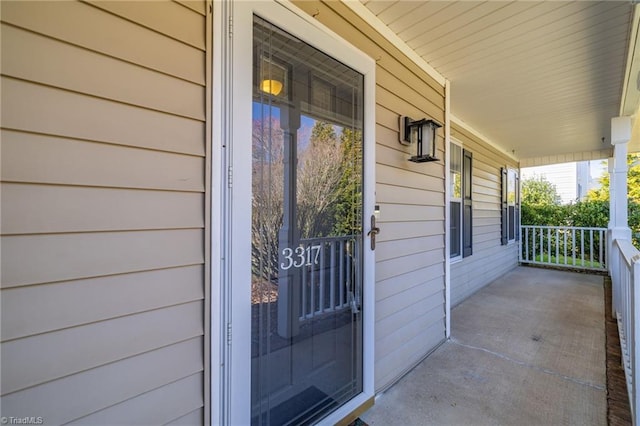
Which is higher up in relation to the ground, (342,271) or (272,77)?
(272,77)

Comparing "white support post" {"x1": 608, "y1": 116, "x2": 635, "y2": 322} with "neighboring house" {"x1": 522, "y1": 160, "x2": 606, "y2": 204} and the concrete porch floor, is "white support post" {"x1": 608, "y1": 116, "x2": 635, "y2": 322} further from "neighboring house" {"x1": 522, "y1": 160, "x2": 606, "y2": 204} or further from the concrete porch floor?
"neighboring house" {"x1": 522, "y1": 160, "x2": 606, "y2": 204}

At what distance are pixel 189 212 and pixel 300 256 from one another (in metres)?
0.62

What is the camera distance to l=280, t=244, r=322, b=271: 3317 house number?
149 centimetres

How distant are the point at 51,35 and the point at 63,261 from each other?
677 mm

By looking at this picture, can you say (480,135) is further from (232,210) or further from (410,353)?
(232,210)

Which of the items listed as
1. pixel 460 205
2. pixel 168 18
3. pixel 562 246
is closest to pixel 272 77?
pixel 168 18

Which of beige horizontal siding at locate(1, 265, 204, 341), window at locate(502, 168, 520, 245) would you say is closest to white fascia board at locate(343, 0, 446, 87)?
beige horizontal siding at locate(1, 265, 204, 341)

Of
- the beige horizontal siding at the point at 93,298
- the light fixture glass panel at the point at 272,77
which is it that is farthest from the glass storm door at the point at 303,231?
the beige horizontal siding at the point at 93,298

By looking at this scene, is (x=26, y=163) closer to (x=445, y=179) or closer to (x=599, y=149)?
(x=445, y=179)

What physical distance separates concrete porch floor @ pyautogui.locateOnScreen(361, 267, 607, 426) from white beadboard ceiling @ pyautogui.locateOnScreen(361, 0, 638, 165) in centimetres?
242

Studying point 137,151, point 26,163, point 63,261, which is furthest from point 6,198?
point 137,151

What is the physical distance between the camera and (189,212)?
1154 millimetres

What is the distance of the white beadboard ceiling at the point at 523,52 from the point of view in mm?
1911

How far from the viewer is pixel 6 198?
83cm
